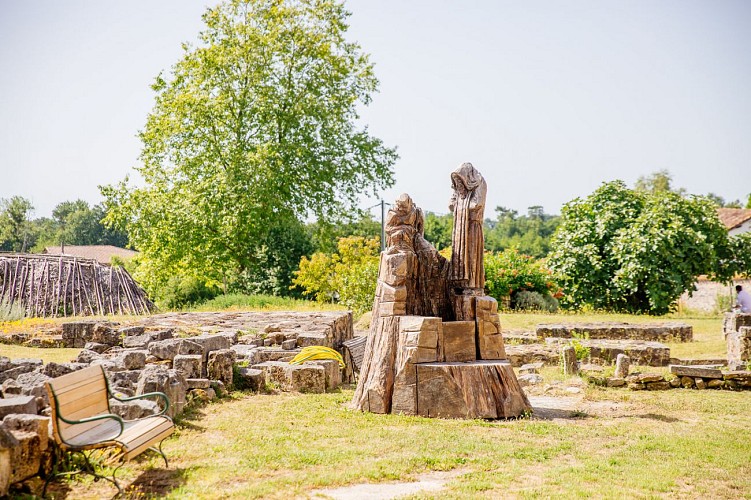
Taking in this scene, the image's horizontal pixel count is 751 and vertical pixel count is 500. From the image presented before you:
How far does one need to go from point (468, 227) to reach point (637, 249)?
1384 centimetres

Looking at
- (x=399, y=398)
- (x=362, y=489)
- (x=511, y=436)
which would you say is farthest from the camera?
(x=399, y=398)

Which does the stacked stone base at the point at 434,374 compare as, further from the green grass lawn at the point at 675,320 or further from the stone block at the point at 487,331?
the green grass lawn at the point at 675,320

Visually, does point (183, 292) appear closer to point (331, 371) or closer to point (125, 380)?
point (331, 371)

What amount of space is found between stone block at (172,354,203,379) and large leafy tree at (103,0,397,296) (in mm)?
16498

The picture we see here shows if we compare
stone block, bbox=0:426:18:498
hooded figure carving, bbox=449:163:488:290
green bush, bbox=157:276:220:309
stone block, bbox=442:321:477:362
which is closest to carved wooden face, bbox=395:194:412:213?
hooded figure carving, bbox=449:163:488:290

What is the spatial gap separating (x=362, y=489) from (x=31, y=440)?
240cm

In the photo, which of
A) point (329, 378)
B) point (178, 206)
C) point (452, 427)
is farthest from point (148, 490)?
point (178, 206)

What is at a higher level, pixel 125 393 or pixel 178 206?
pixel 178 206

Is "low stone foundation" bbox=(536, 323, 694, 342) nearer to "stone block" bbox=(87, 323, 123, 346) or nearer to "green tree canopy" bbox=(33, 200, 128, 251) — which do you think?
"stone block" bbox=(87, 323, 123, 346)

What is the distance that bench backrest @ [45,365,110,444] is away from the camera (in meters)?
4.71

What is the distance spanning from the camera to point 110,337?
11.7 metres

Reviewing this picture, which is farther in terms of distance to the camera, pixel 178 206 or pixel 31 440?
pixel 178 206

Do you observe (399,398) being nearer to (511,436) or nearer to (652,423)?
(511,436)

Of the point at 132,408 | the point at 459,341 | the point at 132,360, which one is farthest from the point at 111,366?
the point at 459,341
